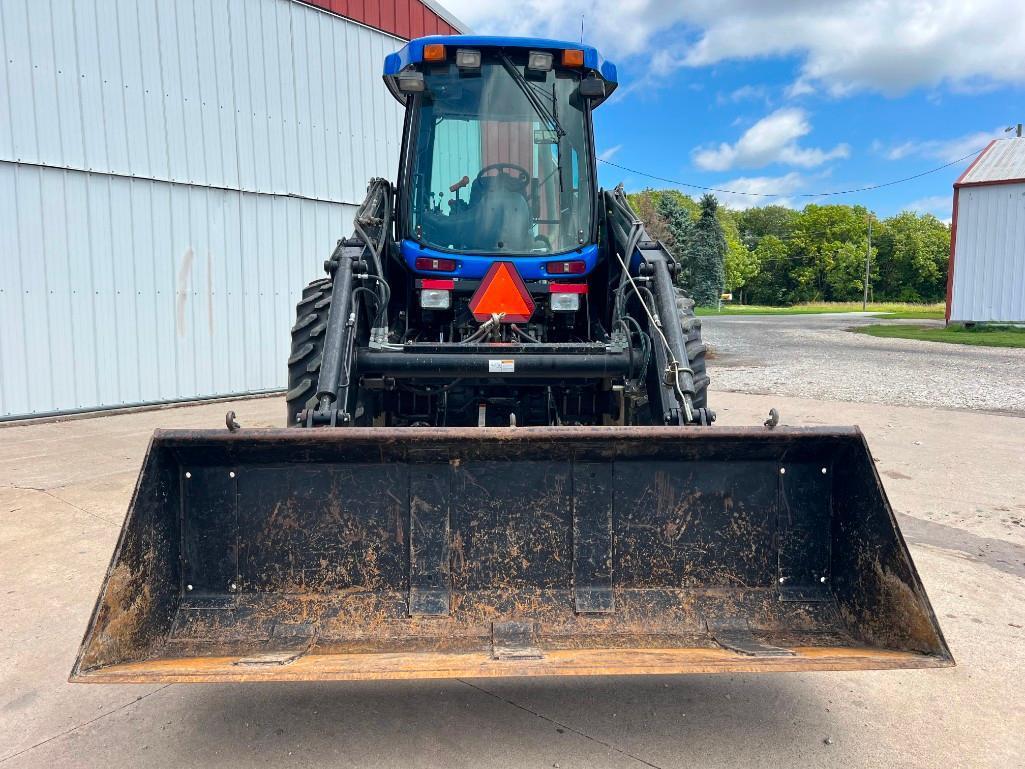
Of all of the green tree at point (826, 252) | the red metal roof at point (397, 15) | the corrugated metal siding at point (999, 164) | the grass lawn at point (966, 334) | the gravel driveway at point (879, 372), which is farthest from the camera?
the green tree at point (826, 252)

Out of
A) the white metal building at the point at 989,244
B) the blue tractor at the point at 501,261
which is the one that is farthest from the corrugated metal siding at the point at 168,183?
the white metal building at the point at 989,244

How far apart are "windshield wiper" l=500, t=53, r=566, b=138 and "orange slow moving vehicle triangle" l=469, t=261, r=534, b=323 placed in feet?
2.99

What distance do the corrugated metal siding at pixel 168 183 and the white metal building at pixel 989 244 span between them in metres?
18.1

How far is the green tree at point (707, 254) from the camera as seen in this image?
1807 inches

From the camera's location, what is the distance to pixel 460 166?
4.36m

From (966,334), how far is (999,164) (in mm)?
5738

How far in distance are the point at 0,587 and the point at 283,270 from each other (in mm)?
7200

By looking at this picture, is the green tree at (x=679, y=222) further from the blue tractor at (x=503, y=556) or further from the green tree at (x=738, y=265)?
the blue tractor at (x=503, y=556)

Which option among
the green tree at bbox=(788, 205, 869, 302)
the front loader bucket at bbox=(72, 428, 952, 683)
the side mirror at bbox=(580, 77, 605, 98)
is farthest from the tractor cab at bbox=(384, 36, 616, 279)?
the green tree at bbox=(788, 205, 869, 302)

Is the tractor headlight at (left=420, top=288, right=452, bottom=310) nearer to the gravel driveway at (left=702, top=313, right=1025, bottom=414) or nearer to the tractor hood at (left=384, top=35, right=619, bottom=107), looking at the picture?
the tractor hood at (left=384, top=35, right=619, bottom=107)

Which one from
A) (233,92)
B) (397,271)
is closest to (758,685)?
(397,271)

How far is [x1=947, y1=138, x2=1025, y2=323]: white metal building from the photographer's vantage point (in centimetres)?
2052

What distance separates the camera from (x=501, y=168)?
430cm

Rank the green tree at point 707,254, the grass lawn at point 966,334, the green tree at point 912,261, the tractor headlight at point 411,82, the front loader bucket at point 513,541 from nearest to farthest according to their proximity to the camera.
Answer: the front loader bucket at point 513,541
the tractor headlight at point 411,82
the grass lawn at point 966,334
the green tree at point 707,254
the green tree at point 912,261
